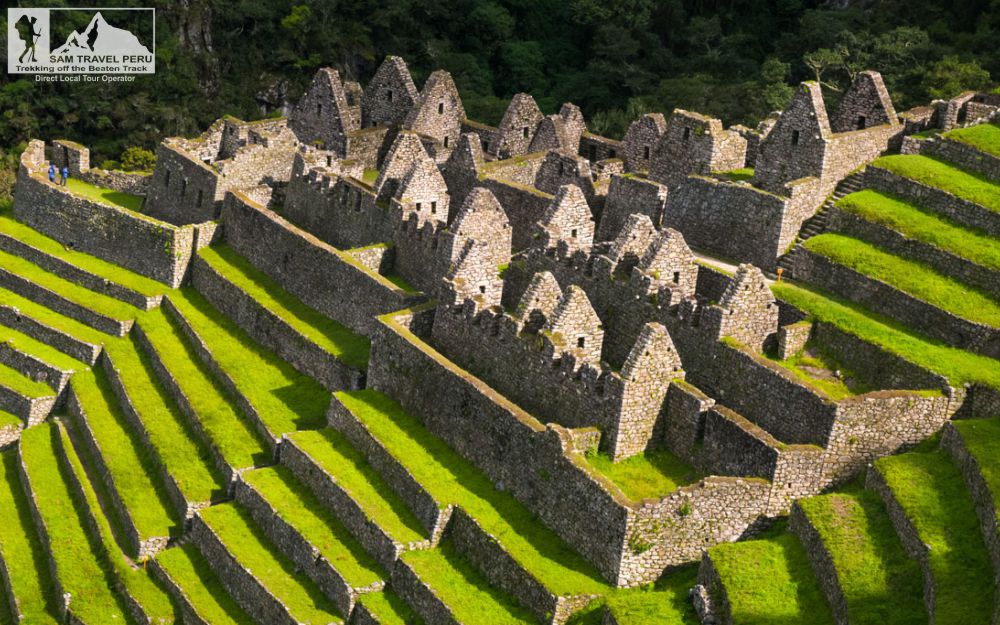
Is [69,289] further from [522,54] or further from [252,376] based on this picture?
[522,54]

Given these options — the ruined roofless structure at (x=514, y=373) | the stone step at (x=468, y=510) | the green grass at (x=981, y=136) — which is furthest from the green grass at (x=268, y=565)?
the green grass at (x=981, y=136)

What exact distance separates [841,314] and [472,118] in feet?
110

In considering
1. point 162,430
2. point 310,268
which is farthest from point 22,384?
point 310,268

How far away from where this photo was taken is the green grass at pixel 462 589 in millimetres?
46594

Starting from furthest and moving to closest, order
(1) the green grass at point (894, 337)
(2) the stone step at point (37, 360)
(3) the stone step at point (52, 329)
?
(3) the stone step at point (52, 329) → (2) the stone step at point (37, 360) → (1) the green grass at point (894, 337)

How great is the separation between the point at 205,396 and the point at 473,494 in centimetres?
Answer: 1280

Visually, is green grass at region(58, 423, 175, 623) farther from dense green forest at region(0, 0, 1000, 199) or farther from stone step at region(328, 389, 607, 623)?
dense green forest at region(0, 0, 1000, 199)

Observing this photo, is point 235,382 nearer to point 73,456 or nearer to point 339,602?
point 73,456

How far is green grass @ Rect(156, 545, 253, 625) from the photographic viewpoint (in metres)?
51.3

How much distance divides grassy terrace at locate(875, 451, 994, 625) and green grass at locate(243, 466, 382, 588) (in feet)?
42.4

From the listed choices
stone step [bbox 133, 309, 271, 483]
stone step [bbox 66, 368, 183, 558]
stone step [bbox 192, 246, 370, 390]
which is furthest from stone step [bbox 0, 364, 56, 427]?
stone step [bbox 192, 246, 370, 390]

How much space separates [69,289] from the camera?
68.6 meters

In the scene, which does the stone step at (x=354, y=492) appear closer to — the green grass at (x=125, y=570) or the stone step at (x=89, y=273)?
the green grass at (x=125, y=570)

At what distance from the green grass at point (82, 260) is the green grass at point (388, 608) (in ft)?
68.6
